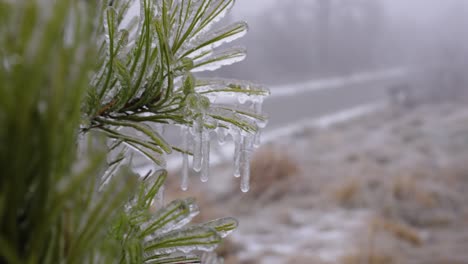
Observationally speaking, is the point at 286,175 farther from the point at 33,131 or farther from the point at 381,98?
the point at 381,98

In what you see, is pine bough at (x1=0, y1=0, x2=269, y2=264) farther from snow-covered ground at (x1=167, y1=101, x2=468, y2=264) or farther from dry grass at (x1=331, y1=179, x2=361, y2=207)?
dry grass at (x1=331, y1=179, x2=361, y2=207)

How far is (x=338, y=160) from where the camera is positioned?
4684mm

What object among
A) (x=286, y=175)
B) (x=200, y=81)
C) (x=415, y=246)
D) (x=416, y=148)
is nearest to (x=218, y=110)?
(x=200, y=81)

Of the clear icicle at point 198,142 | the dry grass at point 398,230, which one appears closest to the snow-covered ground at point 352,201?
the dry grass at point 398,230

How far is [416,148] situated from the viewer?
Answer: 4.94 meters

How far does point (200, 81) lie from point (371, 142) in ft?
17.3

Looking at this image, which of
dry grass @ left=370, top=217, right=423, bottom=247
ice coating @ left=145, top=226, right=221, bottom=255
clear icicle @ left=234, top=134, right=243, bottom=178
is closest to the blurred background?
dry grass @ left=370, top=217, right=423, bottom=247

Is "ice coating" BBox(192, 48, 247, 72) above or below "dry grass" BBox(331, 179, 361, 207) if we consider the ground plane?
above

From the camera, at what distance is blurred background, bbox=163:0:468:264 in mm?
2896

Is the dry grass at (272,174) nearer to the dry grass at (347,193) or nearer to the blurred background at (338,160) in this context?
the blurred background at (338,160)

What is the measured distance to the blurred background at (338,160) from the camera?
290 cm

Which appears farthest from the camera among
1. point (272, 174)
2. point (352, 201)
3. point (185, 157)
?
point (272, 174)

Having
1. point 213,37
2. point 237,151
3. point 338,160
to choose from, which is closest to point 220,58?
point 213,37

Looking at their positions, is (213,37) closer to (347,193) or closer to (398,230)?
(398,230)
